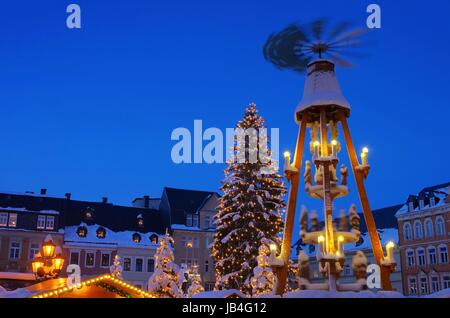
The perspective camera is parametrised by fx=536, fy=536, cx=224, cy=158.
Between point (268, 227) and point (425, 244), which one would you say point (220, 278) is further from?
point (425, 244)

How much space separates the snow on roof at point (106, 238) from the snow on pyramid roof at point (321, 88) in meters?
39.6

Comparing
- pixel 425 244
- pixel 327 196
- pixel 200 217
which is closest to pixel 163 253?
pixel 327 196

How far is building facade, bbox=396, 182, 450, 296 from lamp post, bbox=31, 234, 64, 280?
39.5 m

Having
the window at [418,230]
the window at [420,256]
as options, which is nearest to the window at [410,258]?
the window at [420,256]

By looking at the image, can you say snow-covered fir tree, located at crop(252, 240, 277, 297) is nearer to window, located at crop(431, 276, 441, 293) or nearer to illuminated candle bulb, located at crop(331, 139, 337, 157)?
illuminated candle bulb, located at crop(331, 139, 337, 157)

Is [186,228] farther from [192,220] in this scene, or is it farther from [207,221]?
[207,221]

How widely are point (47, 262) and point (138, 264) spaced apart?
1439 inches

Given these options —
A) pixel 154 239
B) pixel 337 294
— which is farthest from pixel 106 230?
pixel 337 294

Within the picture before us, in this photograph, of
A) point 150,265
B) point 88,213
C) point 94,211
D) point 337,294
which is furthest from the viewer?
point 94,211

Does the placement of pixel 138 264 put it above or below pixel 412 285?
above

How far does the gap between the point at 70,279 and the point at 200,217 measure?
41.6m

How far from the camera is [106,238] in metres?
51.6

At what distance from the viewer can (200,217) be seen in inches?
2202

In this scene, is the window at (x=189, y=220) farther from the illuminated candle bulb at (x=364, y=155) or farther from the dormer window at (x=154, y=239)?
the illuminated candle bulb at (x=364, y=155)
